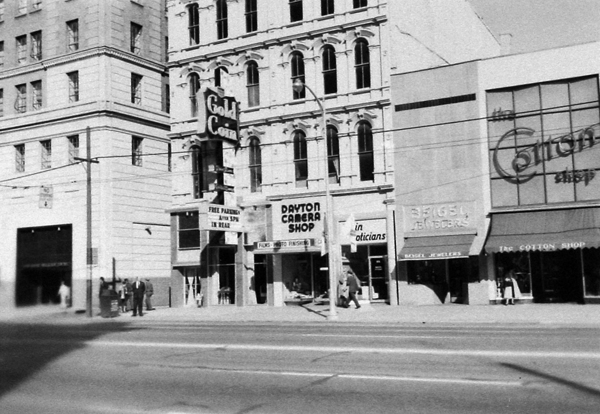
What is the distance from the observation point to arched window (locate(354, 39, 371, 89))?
32.8 m

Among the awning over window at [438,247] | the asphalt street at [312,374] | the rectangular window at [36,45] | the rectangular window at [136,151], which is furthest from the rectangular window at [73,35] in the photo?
the asphalt street at [312,374]

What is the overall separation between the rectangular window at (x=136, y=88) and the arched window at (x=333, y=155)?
13.8m

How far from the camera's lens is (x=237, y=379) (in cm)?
1069

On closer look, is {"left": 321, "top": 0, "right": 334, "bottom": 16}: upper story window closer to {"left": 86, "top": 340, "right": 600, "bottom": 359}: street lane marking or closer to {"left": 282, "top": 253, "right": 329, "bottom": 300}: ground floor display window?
{"left": 282, "top": 253, "right": 329, "bottom": 300}: ground floor display window

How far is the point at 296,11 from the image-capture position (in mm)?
35062

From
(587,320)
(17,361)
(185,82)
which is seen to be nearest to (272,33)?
(185,82)

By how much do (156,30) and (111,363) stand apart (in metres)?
33.6

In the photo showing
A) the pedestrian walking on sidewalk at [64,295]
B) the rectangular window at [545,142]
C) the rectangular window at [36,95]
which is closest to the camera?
the pedestrian walking on sidewalk at [64,295]

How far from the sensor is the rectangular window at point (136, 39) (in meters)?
41.4

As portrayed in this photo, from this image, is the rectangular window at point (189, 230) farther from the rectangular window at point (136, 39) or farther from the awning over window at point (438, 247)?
the awning over window at point (438, 247)

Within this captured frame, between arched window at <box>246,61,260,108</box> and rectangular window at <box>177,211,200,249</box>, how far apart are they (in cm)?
658

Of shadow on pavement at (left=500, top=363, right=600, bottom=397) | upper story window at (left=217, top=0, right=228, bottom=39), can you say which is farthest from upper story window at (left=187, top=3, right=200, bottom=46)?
shadow on pavement at (left=500, top=363, right=600, bottom=397)

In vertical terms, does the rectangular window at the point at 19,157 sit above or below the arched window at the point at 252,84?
below

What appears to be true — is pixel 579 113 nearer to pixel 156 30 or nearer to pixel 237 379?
pixel 237 379
